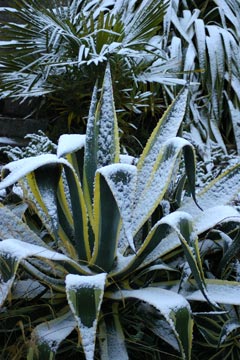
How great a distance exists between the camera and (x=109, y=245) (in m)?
1.39

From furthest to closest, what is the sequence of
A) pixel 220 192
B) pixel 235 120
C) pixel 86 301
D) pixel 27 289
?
pixel 235 120 < pixel 220 192 < pixel 27 289 < pixel 86 301

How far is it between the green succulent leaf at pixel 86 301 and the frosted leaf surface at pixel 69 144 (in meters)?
0.25

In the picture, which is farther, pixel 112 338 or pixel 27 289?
pixel 27 289

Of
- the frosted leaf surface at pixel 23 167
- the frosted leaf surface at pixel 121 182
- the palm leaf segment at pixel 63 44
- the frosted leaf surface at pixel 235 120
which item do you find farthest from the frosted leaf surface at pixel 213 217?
the frosted leaf surface at pixel 235 120

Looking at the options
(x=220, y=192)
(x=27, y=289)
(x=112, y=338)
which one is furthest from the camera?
(x=220, y=192)

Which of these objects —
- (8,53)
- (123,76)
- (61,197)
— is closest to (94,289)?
(61,197)

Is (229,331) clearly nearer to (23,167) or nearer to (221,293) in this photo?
Answer: (221,293)

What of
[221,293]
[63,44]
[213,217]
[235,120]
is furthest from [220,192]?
[235,120]

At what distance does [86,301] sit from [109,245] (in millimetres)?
211

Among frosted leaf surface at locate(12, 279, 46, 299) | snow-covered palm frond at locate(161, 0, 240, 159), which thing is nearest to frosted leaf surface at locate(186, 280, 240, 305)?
frosted leaf surface at locate(12, 279, 46, 299)

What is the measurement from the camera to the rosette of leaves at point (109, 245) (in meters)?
1.22

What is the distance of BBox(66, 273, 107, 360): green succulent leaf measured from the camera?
3.80ft

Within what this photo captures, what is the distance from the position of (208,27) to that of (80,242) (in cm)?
255

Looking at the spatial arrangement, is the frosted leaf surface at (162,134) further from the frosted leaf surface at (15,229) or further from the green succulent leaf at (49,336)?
the green succulent leaf at (49,336)
